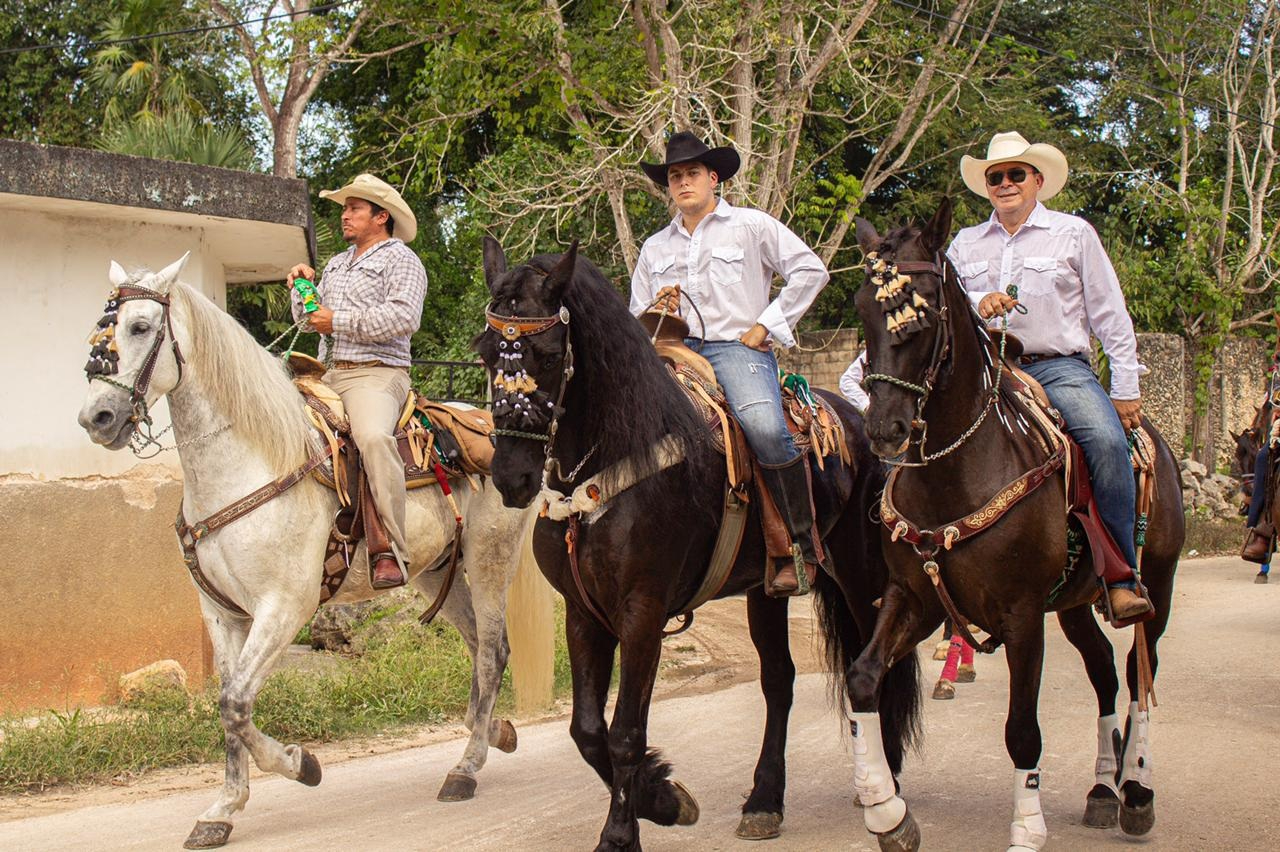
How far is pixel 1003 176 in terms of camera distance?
18.3ft

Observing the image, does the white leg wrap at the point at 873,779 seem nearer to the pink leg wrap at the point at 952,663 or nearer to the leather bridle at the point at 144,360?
the leather bridle at the point at 144,360

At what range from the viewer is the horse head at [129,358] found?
5.43 meters

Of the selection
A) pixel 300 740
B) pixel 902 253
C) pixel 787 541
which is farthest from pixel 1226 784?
pixel 300 740

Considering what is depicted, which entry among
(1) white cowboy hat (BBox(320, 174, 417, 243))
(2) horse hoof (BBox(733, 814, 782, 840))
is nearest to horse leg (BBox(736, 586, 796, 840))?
(2) horse hoof (BBox(733, 814, 782, 840))

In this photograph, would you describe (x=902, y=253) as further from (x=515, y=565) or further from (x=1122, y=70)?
(x=1122, y=70)

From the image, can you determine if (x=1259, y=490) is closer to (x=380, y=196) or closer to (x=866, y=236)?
(x=866, y=236)

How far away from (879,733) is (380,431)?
2.80m

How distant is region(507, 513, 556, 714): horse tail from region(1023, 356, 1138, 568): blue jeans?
10.3ft

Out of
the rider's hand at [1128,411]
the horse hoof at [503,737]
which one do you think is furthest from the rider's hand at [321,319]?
the rider's hand at [1128,411]

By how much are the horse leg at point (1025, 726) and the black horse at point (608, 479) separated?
3.65 ft

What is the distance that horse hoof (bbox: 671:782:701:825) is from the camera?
198 inches

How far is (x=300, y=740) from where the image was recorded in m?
7.46

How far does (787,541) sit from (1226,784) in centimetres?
256

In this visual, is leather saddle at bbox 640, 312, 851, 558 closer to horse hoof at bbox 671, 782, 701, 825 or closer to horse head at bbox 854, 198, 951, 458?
horse head at bbox 854, 198, 951, 458
